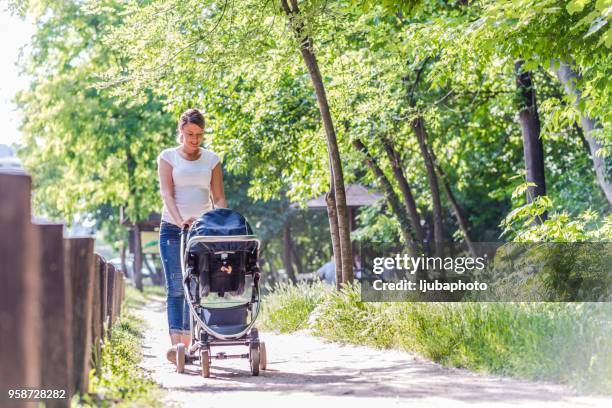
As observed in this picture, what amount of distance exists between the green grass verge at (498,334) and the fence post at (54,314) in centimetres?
346

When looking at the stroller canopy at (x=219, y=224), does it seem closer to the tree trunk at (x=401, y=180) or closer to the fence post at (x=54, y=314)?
the fence post at (x=54, y=314)

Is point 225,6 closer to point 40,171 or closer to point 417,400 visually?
point 417,400

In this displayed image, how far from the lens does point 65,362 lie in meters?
5.26

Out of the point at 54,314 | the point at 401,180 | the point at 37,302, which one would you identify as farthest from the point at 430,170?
the point at 37,302

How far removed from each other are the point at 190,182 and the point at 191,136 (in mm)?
411

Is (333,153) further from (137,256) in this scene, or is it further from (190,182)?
(137,256)

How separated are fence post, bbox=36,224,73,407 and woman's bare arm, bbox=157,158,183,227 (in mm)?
3334

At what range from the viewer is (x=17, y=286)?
479 centimetres

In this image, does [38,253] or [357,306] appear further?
[357,306]

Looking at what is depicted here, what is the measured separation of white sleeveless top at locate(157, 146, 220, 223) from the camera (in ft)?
28.8

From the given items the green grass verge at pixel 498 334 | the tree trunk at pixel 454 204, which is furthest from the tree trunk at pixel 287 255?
the green grass verge at pixel 498 334

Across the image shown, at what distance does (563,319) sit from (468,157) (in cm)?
1903

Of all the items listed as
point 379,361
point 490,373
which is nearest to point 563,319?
point 490,373

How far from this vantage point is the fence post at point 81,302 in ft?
18.9
